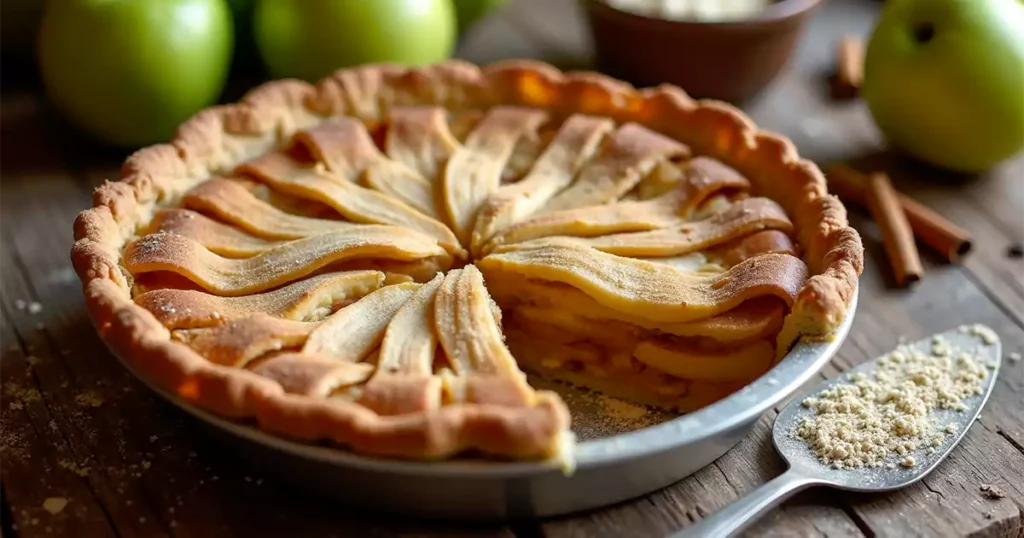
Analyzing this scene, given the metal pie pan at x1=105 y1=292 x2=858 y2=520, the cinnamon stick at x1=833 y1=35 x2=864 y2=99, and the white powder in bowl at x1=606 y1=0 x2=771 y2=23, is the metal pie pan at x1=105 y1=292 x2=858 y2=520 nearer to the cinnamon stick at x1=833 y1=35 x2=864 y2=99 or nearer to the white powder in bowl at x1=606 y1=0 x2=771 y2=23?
the white powder in bowl at x1=606 y1=0 x2=771 y2=23

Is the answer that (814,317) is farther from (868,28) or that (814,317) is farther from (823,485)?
(868,28)

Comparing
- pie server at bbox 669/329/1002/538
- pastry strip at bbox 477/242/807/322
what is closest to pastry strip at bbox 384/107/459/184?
pastry strip at bbox 477/242/807/322

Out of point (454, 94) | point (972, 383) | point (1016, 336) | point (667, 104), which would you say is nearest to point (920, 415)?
point (972, 383)

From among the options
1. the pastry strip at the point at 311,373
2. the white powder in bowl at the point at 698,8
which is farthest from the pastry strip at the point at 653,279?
the white powder in bowl at the point at 698,8

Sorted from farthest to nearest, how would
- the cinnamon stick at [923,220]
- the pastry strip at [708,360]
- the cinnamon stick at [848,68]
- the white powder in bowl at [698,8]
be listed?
the cinnamon stick at [848,68] < the white powder in bowl at [698,8] < the cinnamon stick at [923,220] < the pastry strip at [708,360]

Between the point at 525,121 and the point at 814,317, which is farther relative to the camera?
the point at 525,121

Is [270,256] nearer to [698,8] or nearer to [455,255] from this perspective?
[455,255]

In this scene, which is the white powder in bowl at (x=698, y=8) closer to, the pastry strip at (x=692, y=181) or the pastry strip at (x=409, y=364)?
the pastry strip at (x=692, y=181)
